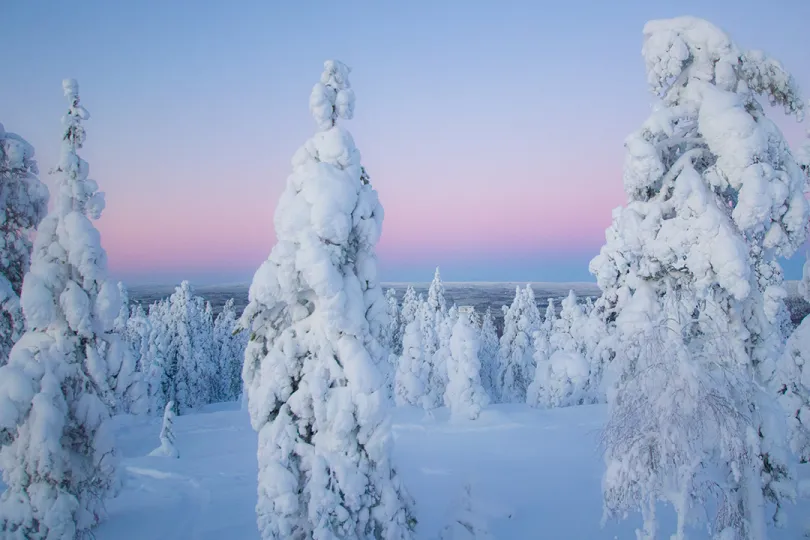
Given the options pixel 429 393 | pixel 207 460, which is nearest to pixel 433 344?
pixel 429 393

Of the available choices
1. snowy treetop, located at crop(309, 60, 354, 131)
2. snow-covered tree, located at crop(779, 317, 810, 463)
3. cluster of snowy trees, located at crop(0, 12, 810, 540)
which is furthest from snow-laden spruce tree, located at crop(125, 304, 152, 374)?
snow-covered tree, located at crop(779, 317, 810, 463)

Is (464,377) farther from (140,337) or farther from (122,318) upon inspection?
(140,337)

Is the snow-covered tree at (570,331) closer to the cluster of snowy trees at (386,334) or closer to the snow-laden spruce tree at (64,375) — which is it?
the cluster of snowy trees at (386,334)

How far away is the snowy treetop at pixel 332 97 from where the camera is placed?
396 inches

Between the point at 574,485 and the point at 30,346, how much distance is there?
17948 millimetres

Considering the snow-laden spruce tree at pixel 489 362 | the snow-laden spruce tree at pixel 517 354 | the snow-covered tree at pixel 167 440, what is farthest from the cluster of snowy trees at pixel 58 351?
the snow-laden spruce tree at pixel 489 362

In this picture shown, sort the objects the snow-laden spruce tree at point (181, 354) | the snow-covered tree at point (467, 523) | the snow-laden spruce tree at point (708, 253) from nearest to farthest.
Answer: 1. the snow-laden spruce tree at point (708, 253)
2. the snow-covered tree at point (467, 523)
3. the snow-laden spruce tree at point (181, 354)

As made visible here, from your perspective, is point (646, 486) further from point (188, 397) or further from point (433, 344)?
point (188, 397)

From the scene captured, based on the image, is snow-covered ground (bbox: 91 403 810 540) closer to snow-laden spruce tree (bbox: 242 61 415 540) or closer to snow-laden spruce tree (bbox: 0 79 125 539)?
snow-laden spruce tree (bbox: 242 61 415 540)

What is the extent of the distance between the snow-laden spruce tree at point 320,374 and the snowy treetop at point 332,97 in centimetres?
15

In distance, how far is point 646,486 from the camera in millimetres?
7656

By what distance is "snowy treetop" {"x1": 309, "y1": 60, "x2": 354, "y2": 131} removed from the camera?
1007 centimetres

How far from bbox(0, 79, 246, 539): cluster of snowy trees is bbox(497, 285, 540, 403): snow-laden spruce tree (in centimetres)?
4206

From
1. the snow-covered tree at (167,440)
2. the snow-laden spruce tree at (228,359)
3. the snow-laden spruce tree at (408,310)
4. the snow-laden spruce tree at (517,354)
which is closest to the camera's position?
the snow-covered tree at (167,440)
